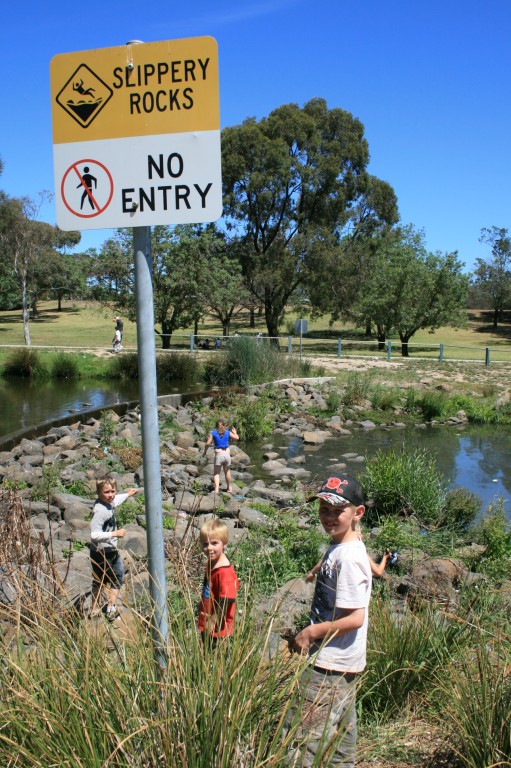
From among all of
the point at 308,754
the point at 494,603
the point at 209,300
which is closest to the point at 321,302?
the point at 209,300

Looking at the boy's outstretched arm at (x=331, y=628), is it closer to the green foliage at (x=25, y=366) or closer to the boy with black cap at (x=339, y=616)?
the boy with black cap at (x=339, y=616)

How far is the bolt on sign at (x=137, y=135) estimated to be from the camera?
2.56 metres

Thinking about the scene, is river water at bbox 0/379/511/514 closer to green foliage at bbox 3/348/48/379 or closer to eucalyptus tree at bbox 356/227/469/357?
green foliage at bbox 3/348/48/379

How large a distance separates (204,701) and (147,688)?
0.29 metres

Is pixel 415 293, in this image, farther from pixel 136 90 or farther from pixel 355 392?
pixel 136 90

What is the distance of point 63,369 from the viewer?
88.1 feet

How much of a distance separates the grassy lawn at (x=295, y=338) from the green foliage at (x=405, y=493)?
21.7m

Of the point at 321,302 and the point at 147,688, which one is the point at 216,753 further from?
the point at 321,302

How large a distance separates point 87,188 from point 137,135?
0.91 feet

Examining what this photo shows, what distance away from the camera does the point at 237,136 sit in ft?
116

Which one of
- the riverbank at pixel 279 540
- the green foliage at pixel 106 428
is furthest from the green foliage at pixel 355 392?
the green foliage at pixel 106 428

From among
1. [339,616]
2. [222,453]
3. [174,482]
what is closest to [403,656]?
[339,616]

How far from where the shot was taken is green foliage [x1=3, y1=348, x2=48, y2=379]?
26688 mm

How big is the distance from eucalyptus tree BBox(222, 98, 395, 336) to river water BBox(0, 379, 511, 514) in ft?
48.0
